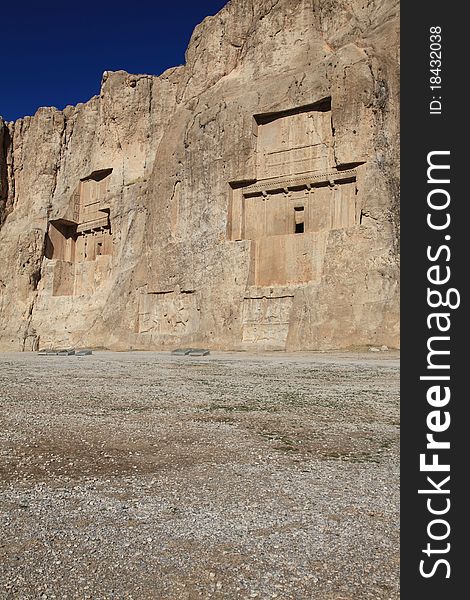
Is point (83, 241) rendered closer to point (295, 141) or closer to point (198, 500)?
point (295, 141)

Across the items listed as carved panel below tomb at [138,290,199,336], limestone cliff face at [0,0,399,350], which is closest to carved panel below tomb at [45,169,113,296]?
limestone cliff face at [0,0,399,350]

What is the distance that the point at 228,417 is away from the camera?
755cm

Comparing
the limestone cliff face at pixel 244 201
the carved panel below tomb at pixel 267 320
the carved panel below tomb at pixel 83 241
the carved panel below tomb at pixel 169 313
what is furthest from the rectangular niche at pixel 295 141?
the carved panel below tomb at pixel 83 241

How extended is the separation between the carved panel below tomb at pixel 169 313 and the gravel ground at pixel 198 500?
20.1 metres

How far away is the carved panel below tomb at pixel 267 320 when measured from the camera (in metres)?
26.1

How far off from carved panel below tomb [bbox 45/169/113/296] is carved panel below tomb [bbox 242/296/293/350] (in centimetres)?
1377

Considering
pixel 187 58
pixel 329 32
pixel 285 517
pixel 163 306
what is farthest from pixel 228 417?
pixel 187 58

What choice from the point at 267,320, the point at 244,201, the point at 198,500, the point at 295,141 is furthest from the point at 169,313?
the point at 198,500

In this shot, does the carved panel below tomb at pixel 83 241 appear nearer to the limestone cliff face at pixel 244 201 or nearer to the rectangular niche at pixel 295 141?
the limestone cliff face at pixel 244 201

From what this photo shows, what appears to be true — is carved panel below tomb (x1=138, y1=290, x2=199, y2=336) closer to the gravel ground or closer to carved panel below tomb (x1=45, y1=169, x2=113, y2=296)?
carved panel below tomb (x1=45, y1=169, x2=113, y2=296)

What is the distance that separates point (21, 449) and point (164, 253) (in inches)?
1007

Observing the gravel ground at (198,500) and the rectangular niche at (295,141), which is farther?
the rectangular niche at (295,141)

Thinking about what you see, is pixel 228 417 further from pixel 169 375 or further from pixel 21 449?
pixel 169 375

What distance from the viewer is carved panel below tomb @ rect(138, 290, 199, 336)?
28.8 metres
